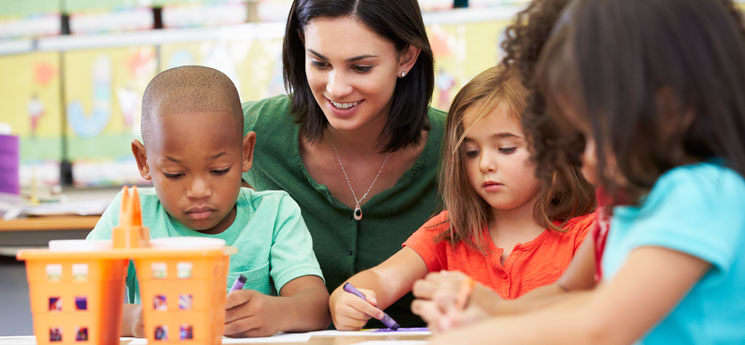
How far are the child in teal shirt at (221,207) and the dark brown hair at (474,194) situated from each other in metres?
0.28

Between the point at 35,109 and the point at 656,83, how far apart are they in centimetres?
284

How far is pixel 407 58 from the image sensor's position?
1.53m

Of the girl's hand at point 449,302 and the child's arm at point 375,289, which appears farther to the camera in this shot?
the child's arm at point 375,289

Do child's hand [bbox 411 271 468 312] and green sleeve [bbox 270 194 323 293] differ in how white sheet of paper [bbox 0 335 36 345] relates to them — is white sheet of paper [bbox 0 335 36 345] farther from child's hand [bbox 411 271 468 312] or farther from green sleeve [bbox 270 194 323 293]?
child's hand [bbox 411 271 468 312]

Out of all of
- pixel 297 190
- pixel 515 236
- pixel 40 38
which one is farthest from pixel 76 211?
pixel 515 236

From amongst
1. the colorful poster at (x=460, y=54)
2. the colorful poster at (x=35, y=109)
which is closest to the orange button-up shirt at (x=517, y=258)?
the colorful poster at (x=460, y=54)

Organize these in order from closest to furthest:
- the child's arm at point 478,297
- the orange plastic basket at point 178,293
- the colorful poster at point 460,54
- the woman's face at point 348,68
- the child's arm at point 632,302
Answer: the child's arm at point 632,302, the child's arm at point 478,297, the orange plastic basket at point 178,293, the woman's face at point 348,68, the colorful poster at point 460,54

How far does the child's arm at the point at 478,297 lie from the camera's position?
627mm

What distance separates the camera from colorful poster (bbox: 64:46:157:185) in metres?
2.83

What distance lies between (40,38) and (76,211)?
43.6 inches

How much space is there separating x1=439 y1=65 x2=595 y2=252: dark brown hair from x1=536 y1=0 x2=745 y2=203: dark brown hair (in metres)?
0.68

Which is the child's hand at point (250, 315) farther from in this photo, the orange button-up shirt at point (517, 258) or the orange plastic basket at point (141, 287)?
the orange button-up shirt at point (517, 258)

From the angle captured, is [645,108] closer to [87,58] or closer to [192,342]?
[192,342]

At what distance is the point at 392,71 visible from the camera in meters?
1.46
